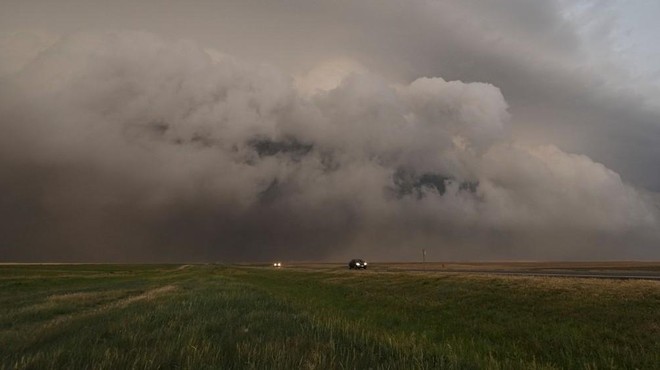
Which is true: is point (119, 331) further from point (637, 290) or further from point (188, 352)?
point (637, 290)

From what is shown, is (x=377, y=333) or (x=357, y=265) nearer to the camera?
(x=377, y=333)

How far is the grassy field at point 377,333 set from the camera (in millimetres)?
6688

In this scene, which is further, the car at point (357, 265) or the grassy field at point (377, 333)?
the car at point (357, 265)

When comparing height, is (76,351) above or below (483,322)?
above

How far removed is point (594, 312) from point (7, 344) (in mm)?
19537

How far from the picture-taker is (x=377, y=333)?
11023 mm

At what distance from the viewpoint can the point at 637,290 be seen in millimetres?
20281

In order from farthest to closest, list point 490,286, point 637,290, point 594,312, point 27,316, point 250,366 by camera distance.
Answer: point 490,286 < point 637,290 < point 594,312 < point 27,316 < point 250,366

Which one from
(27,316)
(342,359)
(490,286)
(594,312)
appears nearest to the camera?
(342,359)

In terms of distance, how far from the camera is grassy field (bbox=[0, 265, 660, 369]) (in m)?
6.69

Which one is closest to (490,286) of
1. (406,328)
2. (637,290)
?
(637,290)

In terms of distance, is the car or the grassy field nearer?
the grassy field

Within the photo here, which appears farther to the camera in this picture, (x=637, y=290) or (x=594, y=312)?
(x=637, y=290)

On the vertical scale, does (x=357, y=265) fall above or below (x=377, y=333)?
below
